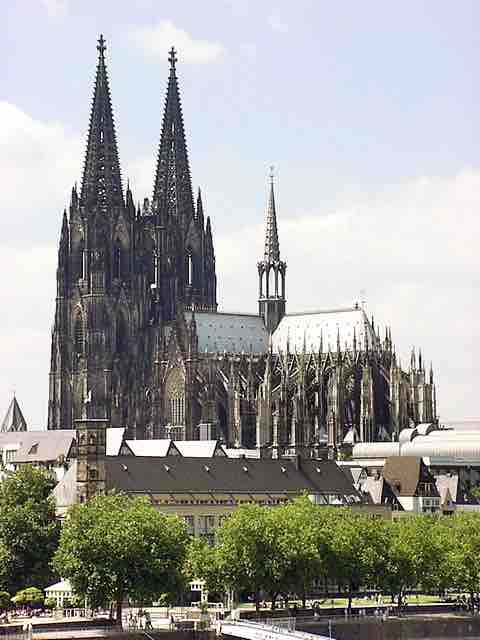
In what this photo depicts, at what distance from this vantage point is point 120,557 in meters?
110

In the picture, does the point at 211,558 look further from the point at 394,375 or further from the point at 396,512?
the point at 394,375

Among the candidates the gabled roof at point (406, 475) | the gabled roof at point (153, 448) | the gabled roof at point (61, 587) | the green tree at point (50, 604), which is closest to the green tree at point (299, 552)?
the gabled roof at point (61, 587)

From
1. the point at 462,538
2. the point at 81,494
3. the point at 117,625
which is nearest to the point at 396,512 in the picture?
the point at 462,538

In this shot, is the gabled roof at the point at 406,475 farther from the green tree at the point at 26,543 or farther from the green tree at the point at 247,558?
the green tree at the point at 247,558

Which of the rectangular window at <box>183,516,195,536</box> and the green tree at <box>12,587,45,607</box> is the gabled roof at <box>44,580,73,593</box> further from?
the rectangular window at <box>183,516,195,536</box>

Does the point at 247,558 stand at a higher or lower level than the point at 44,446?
lower

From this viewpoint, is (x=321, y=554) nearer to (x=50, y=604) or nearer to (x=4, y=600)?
(x=50, y=604)

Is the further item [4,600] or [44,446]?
[44,446]

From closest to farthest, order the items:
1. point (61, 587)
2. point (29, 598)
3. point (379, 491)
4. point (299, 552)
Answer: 1. point (29, 598)
2. point (299, 552)
3. point (61, 587)
4. point (379, 491)

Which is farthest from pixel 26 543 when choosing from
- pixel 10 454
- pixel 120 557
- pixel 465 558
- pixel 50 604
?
pixel 10 454

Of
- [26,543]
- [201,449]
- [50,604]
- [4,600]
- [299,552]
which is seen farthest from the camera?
[201,449]

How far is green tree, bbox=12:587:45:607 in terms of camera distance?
117 meters

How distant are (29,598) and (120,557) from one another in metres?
10.0

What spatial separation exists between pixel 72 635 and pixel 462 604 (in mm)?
34462
